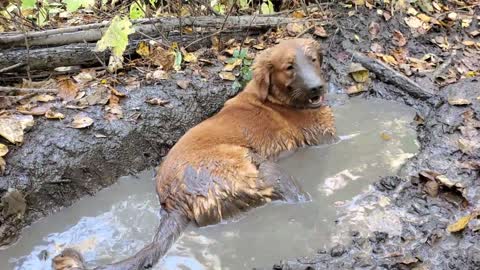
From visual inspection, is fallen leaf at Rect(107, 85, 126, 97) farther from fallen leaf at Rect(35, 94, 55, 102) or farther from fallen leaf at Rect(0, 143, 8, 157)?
fallen leaf at Rect(0, 143, 8, 157)

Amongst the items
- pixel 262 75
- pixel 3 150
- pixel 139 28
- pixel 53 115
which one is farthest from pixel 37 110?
pixel 262 75

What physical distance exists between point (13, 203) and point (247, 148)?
222cm

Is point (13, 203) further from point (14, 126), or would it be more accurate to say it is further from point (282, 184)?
point (282, 184)

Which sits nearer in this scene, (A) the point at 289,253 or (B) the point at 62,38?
(A) the point at 289,253

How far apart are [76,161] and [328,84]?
3.44m

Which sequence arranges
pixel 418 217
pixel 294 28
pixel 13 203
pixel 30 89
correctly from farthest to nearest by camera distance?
pixel 294 28 < pixel 30 89 < pixel 13 203 < pixel 418 217

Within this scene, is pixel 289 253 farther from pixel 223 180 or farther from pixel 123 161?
pixel 123 161

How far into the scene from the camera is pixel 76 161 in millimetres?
5664

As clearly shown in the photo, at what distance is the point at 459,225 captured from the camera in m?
4.48

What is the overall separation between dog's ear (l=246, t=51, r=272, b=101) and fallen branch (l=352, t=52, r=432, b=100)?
71.9 inches

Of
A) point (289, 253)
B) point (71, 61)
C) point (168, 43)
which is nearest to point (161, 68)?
point (168, 43)

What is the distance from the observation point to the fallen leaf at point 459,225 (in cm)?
446

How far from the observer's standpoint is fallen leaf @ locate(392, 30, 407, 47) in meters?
7.93

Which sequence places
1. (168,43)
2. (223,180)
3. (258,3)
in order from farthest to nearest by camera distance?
(258,3), (168,43), (223,180)
